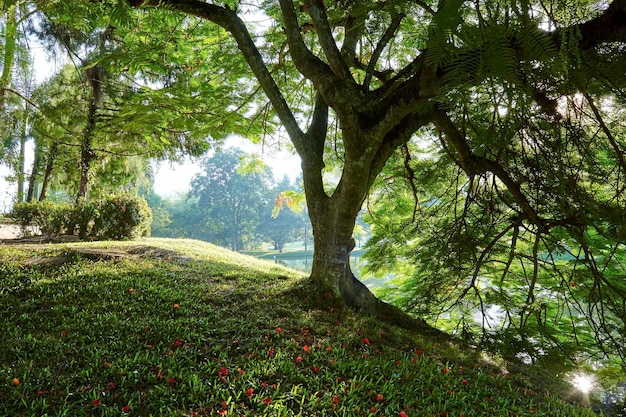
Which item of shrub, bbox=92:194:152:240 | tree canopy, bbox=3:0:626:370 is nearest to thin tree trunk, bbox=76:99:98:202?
shrub, bbox=92:194:152:240

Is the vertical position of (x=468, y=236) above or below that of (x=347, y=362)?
above

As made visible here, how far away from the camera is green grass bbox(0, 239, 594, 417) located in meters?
2.29

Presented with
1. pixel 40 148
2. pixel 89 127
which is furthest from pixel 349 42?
pixel 40 148

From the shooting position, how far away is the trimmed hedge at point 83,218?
8859 millimetres

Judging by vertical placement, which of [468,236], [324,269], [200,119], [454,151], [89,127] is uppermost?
[89,127]

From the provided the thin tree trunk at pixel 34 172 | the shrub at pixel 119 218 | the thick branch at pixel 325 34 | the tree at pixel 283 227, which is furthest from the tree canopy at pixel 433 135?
the tree at pixel 283 227

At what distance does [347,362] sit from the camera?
9.91 feet

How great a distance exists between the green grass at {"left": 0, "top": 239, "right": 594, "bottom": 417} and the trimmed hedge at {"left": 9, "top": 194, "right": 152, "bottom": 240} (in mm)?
4677

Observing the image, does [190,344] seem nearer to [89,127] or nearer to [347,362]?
[347,362]

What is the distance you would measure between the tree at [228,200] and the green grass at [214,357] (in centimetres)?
4048

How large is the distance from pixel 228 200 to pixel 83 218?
125ft

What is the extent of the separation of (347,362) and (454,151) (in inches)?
106

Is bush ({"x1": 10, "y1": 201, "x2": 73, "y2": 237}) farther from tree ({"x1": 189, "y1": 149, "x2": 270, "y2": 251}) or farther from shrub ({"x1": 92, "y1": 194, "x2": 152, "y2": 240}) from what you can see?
tree ({"x1": 189, "y1": 149, "x2": 270, "y2": 251})

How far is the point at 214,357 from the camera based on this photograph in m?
2.87
